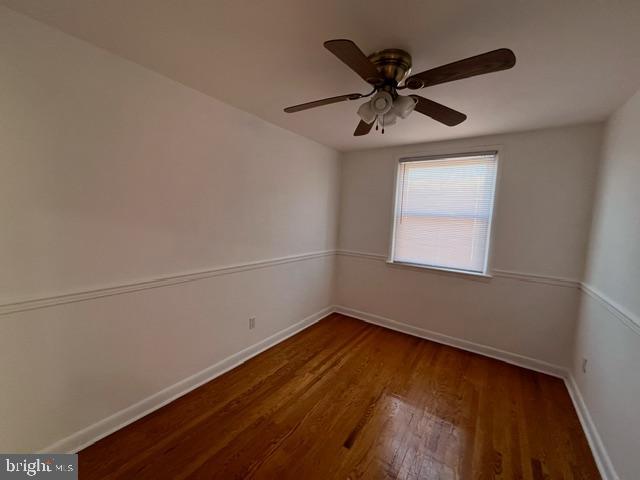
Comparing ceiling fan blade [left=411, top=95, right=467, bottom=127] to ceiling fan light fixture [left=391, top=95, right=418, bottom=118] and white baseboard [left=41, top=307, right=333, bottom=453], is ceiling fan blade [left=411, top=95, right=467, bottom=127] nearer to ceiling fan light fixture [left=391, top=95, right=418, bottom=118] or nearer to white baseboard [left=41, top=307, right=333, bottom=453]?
ceiling fan light fixture [left=391, top=95, right=418, bottom=118]

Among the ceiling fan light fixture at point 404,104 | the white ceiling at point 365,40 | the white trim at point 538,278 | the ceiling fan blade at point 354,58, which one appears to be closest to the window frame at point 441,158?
the white trim at point 538,278

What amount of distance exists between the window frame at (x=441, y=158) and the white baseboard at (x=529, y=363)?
Answer: 2.49ft

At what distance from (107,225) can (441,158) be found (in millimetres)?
3100

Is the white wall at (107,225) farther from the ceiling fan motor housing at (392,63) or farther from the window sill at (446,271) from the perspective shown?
the window sill at (446,271)

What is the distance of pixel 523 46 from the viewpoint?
4.21 ft

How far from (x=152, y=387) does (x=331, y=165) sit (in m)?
2.95

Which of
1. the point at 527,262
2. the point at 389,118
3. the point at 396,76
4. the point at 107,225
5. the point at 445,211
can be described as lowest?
the point at 527,262

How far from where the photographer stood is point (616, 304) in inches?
64.2


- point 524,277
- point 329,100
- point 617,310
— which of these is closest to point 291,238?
point 329,100

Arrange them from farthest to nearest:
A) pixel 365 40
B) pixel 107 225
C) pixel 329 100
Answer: pixel 107 225 < pixel 329 100 < pixel 365 40

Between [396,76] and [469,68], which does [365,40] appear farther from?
[469,68]

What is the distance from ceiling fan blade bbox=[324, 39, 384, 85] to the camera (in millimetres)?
1006

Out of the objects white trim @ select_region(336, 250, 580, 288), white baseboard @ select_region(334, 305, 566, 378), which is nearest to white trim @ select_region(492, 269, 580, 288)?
white trim @ select_region(336, 250, 580, 288)

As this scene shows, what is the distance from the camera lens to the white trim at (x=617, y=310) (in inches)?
54.4
